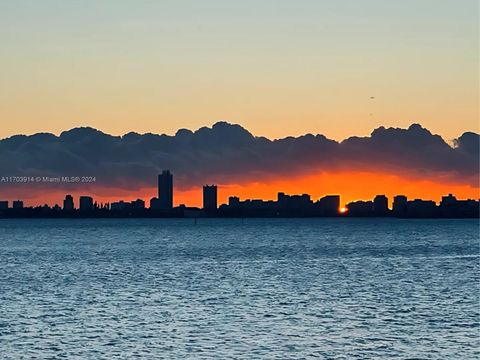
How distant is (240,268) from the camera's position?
428 ft

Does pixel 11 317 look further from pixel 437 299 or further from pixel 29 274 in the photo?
pixel 29 274

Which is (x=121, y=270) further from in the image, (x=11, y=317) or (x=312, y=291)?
(x=11, y=317)

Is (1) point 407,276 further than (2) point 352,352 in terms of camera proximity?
Yes

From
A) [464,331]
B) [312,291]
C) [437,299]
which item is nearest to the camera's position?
[464,331]

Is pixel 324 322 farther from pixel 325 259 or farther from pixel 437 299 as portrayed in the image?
pixel 325 259

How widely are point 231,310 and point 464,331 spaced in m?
20.4

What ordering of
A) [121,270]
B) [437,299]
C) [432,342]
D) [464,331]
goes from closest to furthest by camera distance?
[432,342]
[464,331]
[437,299]
[121,270]

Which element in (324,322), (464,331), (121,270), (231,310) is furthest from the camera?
(121,270)

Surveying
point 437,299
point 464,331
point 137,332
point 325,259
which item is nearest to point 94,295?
point 137,332

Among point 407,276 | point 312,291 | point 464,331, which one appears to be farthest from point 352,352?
point 407,276

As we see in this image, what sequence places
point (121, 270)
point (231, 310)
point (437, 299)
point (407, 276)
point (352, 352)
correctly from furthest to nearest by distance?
point (121, 270), point (407, 276), point (437, 299), point (231, 310), point (352, 352)

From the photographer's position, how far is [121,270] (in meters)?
130

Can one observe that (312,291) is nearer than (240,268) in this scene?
Yes

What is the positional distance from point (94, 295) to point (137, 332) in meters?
26.9
